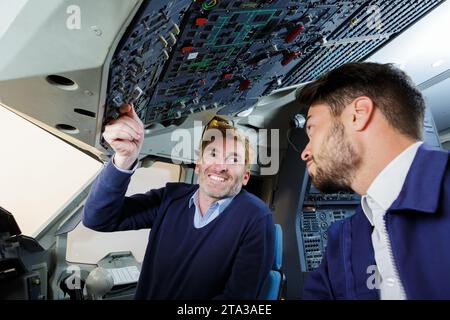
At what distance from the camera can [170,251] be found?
1072mm

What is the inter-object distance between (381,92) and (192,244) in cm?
80

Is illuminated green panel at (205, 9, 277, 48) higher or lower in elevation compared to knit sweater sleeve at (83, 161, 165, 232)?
higher

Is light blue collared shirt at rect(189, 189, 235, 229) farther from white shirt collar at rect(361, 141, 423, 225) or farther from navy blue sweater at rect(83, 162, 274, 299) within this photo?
white shirt collar at rect(361, 141, 423, 225)

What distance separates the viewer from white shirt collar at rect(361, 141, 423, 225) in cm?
75

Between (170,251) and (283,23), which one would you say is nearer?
(170,251)

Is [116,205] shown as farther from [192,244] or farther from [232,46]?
[232,46]

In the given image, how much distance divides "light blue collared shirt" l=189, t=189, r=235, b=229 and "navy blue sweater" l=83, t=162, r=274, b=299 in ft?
0.05

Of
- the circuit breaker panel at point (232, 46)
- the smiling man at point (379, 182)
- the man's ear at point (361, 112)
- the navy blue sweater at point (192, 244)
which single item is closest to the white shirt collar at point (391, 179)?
the smiling man at point (379, 182)

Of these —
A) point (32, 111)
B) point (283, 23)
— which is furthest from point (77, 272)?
point (283, 23)

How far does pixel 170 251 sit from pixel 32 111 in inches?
25.8

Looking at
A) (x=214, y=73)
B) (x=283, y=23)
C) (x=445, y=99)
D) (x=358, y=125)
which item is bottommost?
(x=358, y=125)

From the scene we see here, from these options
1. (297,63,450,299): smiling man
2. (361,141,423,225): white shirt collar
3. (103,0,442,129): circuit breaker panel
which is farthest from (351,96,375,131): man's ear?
(103,0,442,129): circuit breaker panel

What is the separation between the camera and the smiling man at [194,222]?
99 cm
